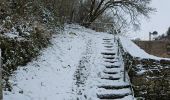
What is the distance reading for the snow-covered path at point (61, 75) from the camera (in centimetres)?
1095

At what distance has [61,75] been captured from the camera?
13125 mm

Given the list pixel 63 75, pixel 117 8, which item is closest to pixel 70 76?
pixel 63 75

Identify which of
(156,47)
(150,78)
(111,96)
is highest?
(150,78)

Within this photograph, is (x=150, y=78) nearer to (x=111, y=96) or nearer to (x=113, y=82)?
(x=113, y=82)

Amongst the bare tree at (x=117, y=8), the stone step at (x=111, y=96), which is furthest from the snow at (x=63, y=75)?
the bare tree at (x=117, y=8)

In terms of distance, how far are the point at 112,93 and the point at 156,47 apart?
23.7 m

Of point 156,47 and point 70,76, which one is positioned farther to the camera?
point 156,47

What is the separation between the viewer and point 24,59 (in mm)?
12938

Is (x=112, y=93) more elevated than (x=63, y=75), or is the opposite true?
(x=63, y=75)

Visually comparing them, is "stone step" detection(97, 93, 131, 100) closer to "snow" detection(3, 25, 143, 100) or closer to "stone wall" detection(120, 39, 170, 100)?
"snow" detection(3, 25, 143, 100)

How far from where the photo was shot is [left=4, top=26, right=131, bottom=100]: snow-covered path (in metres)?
11.0

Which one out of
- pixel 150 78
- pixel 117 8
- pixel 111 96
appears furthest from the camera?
pixel 117 8

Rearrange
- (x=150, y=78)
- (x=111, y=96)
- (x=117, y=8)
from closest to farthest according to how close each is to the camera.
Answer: (x=111, y=96)
(x=150, y=78)
(x=117, y=8)

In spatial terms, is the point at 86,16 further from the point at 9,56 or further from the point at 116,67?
the point at 9,56
